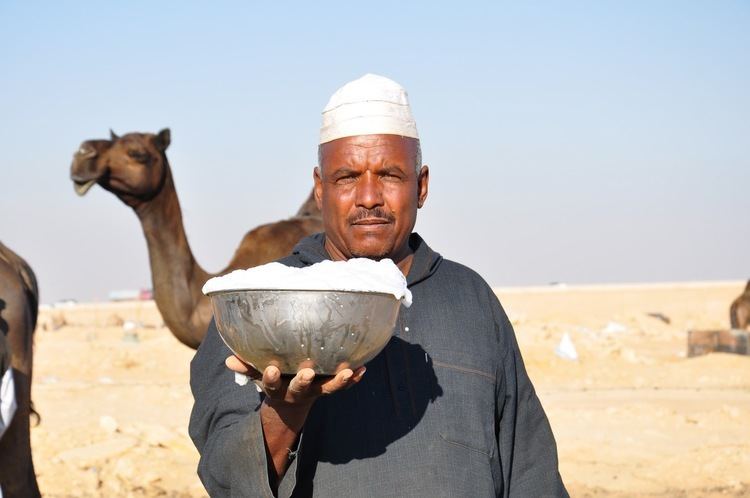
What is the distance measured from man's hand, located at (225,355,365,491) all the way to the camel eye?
7.39 m

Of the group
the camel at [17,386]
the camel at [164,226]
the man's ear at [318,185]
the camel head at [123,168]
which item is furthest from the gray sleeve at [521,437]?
the camel head at [123,168]

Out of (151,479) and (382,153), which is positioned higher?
(382,153)

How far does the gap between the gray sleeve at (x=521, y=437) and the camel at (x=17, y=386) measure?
13.0 feet

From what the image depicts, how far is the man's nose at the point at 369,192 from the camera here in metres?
2.78

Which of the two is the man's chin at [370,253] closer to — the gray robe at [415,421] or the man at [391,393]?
the man at [391,393]

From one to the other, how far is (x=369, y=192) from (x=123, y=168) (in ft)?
23.2

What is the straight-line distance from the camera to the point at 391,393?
8.84ft

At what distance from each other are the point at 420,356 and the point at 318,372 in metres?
0.63

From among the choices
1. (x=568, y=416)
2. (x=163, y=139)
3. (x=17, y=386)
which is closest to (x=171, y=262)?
(x=163, y=139)

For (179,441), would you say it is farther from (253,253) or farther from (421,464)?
(421,464)

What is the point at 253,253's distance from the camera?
927 centimetres

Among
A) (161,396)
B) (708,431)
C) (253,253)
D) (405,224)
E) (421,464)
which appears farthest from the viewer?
(161,396)

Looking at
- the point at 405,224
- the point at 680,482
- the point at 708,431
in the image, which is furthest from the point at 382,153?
the point at 708,431

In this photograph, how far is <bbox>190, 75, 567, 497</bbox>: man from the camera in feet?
8.61
